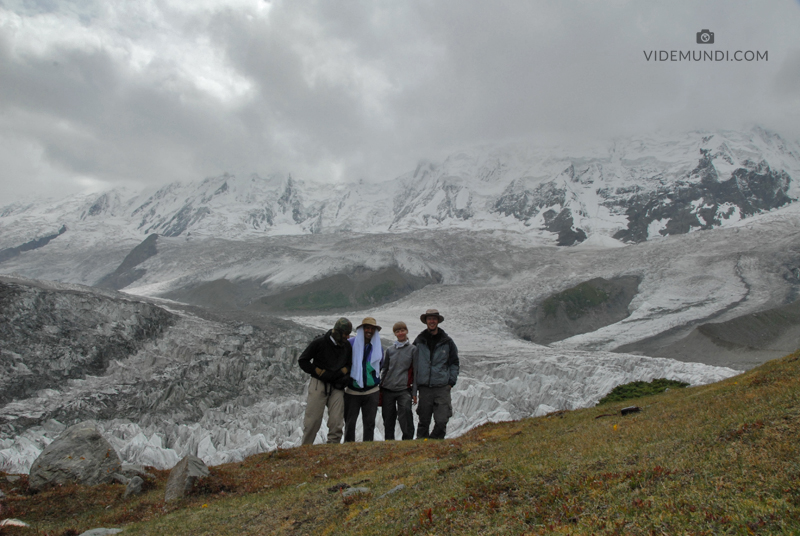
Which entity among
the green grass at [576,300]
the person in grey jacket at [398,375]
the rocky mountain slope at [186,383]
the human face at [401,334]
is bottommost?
the rocky mountain slope at [186,383]

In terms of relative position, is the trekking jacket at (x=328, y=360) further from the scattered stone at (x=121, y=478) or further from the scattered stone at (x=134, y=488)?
the scattered stone at (x=121, y=478)

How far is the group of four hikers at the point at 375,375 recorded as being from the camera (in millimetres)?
11789

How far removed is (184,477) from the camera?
8.82m

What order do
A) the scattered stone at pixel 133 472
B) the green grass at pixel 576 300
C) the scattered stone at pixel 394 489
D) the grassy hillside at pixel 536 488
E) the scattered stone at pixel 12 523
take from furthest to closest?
1. the green grass at pixel 576 300
2. the scattered stone at pixel 133 472
3. the scattered stone at pixel 12 523
4. the scattered stone at pixel 394 489
5. the grassy hillside at pixel 536 488

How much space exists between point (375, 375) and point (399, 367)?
2.18 ft

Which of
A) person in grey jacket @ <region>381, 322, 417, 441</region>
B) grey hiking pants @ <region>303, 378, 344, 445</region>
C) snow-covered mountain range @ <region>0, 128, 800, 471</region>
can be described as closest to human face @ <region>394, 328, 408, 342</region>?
person in grey jacket @ <region>381, 322, 417, 441</region>

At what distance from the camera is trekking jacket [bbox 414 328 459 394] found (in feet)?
40.0

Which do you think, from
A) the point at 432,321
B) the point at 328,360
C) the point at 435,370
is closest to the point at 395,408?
the point at 435,370

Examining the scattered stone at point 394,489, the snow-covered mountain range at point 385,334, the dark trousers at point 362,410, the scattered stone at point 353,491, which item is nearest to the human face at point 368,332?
the dark trousers at point 362,410

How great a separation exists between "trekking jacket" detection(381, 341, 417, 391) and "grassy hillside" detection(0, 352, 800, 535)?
1.90m

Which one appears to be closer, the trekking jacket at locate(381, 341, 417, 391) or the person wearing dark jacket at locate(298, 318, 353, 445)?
the person wearing dark jacket at locate(298, 318, 353, 445)

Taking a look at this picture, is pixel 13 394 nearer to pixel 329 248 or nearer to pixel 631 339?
pixel 631 339

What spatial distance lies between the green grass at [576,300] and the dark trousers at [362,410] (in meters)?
86.2

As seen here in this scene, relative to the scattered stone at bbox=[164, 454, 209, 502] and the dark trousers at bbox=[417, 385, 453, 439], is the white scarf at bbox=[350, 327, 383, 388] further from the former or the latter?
the scattered stone at bbox=[164, 454, 209, 502]
